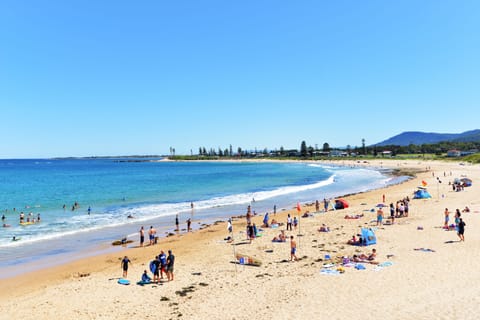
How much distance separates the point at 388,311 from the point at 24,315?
35.9ft

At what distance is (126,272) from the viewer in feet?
47.6

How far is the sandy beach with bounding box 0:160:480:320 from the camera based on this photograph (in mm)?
10531

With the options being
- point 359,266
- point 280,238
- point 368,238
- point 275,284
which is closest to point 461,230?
point 368,238

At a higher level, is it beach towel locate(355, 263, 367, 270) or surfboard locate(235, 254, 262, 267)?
beach towel locate(355, 263, 367, 270)

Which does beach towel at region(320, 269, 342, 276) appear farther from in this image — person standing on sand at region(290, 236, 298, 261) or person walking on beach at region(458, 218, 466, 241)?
person walking on beach at region(458, 218, 466, 241)

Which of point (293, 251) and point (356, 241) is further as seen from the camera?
point (356, 241)

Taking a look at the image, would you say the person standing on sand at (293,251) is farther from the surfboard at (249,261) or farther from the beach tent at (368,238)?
the beach tent at (368,238)

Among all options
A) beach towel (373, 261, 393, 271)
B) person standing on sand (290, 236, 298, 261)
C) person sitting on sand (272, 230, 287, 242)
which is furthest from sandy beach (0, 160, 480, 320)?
person sitting on sand (272, 230, 287, 242)

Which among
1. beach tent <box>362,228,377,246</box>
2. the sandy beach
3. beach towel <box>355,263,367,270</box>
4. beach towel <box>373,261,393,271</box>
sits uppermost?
beach tent <box>362,228,377,246</box>

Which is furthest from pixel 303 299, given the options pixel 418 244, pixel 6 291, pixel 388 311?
pixel 6 291

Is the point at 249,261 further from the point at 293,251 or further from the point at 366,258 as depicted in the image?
the point at 366,258

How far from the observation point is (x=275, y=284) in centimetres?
1272

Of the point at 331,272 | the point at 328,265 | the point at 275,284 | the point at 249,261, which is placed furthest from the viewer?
the point at 249,261

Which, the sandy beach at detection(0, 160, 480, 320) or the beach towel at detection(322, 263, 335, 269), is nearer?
the sandy beach at detection(0, 160, 480, 320)
